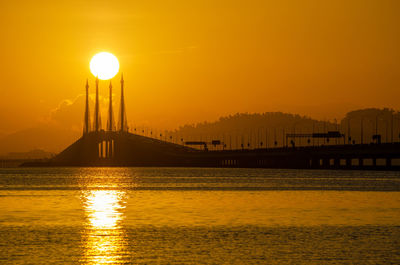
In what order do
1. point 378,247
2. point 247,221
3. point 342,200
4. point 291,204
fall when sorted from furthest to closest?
point 342,200 < point 291,204 < point 247,221 < point 378,247

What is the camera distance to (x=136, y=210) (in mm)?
56906

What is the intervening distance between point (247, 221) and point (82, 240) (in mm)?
13951

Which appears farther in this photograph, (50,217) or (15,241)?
(50,217)

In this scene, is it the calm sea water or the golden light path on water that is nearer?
the golden light path on water

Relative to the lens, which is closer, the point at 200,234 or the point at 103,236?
the point at 103,236

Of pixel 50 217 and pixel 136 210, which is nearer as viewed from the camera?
pixel 50 217

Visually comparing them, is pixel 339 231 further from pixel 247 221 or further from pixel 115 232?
pixel 115 232

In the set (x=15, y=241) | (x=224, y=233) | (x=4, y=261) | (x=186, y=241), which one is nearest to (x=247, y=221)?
(x=224, y=233)

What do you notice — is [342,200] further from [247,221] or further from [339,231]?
[339,231]

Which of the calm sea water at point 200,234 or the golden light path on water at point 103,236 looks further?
the calm sea water at point 200,234

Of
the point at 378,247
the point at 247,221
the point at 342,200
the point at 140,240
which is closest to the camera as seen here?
the point at 378,247

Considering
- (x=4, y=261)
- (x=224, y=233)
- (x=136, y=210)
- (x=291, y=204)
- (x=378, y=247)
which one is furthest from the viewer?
(x=291, y=204)

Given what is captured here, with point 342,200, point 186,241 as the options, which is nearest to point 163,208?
point 342,200

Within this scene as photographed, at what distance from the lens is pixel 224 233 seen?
130 ft
